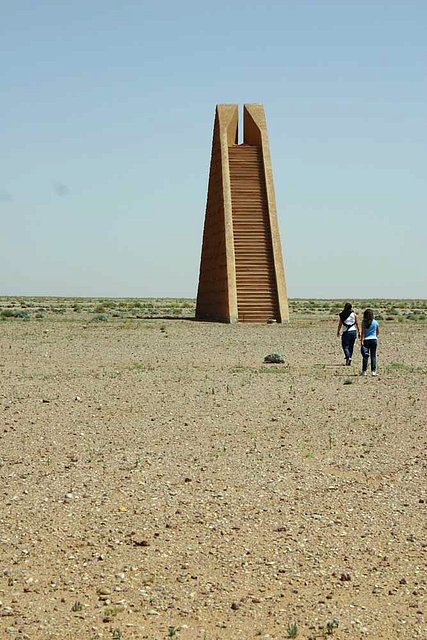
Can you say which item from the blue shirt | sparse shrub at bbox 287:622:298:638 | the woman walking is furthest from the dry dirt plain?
the woman walking

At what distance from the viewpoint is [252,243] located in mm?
34031

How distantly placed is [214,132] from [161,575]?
3385 centimetres

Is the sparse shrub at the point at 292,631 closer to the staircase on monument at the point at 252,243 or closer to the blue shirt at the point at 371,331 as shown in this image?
the blue shirt at the point at 371,331

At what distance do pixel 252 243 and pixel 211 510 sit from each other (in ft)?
89.9

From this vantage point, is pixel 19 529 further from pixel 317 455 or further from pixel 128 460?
pixel 317 455

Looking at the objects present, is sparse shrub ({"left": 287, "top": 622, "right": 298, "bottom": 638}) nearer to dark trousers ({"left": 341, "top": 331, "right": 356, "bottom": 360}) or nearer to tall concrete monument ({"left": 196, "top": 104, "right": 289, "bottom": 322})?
dark trousers ({"left": 341, "top": 331, "right": 356, "bottom": 360})

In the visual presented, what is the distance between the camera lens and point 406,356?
20.8m

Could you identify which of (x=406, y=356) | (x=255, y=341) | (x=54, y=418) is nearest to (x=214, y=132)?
(x=255, y=341)

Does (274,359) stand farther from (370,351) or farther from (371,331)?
(371,331)

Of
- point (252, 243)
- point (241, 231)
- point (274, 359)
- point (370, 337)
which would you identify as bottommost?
point (274, 359)

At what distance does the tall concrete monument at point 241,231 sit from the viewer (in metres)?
33.0

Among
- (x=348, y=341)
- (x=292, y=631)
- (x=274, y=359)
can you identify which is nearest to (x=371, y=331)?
(x=348, y=341)

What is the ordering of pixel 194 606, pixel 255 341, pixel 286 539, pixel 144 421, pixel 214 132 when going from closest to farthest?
pixel 194 606 < pixel 286 539 < pixel 144 421 < pixel 255 341 < pixel 214 132

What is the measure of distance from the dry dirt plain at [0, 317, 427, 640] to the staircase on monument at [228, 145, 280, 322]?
18361 millimetres
